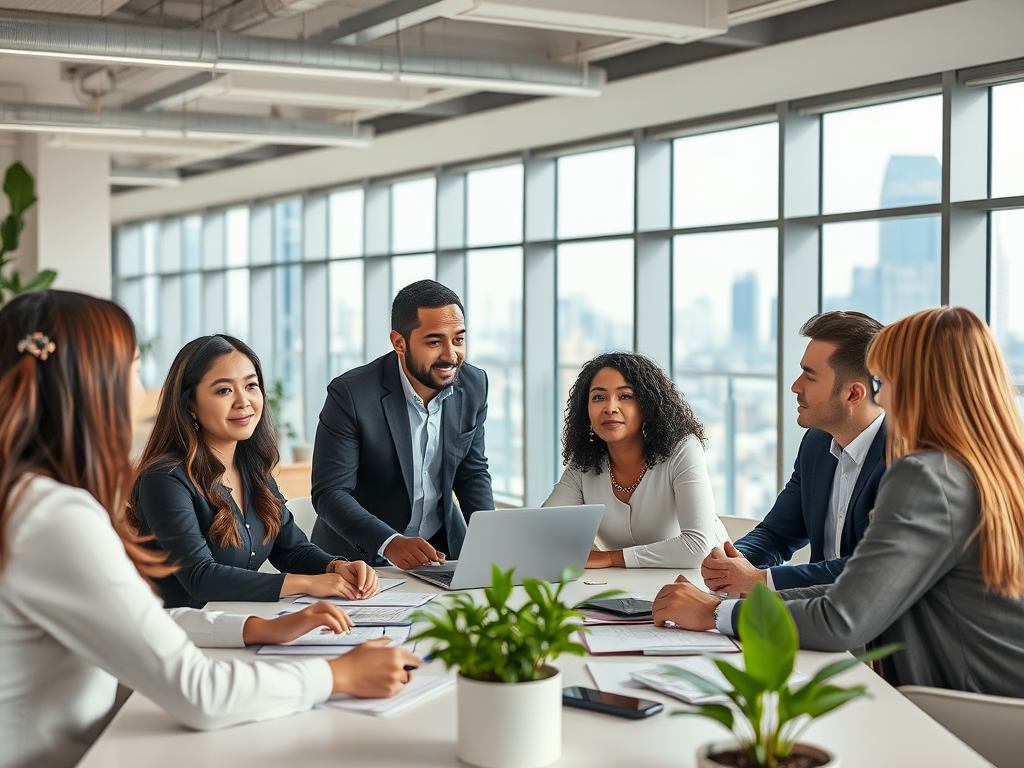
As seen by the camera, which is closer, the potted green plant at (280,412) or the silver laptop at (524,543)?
the silver laptop at (524,543)

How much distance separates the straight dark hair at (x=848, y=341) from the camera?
10.4 ft

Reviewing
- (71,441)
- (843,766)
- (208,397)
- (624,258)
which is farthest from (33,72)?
(843,766)

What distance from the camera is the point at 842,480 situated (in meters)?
3.17

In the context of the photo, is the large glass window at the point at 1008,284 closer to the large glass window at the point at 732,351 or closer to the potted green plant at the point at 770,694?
the large glass window at the point at 732,351

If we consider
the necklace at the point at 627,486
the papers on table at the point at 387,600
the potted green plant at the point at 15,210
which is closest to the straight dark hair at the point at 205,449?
the papers on table at the point at 387,600

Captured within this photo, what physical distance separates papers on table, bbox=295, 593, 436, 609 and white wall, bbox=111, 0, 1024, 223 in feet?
12.5

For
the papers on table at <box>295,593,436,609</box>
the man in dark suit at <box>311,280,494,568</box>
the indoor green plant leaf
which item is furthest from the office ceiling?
the papers on table at <box>295,593,436,609</box>

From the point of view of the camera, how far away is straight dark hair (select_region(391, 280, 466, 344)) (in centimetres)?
373

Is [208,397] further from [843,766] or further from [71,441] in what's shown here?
[843,766]

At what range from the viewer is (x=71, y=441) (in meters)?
1.69

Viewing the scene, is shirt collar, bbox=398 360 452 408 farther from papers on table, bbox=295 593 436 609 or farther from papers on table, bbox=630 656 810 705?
papers on table, bbox=630 656 810 705

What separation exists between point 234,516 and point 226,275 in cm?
1027

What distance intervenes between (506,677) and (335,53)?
4.67 m

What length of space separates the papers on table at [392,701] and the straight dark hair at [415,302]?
6.20ft
